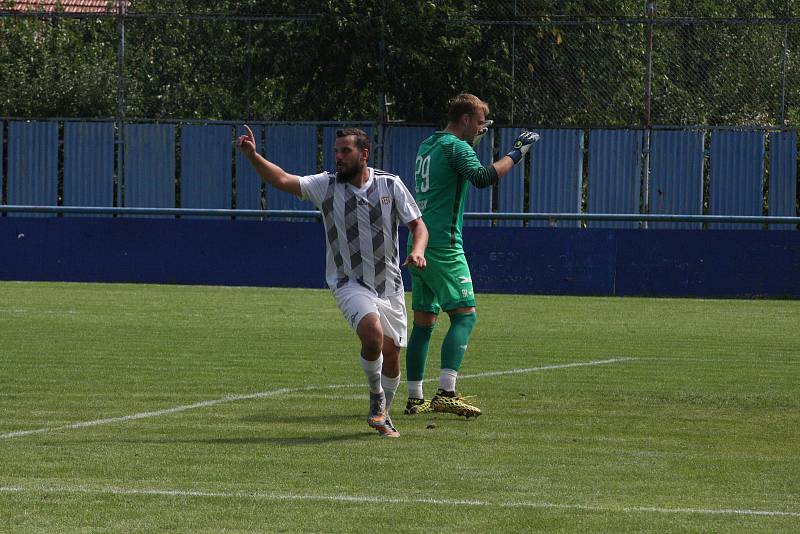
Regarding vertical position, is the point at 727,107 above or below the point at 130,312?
above

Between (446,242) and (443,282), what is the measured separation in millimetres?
245

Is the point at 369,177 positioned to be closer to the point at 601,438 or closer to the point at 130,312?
the point at 601,438

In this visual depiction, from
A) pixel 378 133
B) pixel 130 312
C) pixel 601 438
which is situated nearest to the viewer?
pixel 601 438

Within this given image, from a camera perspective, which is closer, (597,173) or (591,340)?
(591,340)

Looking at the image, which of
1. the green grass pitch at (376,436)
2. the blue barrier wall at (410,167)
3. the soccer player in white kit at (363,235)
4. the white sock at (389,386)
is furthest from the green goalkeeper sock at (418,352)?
the blue barrier wall at (410,167)

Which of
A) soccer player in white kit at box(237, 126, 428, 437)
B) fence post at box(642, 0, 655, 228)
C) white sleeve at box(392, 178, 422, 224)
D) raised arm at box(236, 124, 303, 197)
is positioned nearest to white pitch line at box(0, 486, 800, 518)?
soccer player in white kit at box(237, 126, 428, 437)

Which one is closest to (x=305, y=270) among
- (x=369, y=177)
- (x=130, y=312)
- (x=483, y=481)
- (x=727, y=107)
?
(x=130, y=312)

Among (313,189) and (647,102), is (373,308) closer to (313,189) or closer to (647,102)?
(313,189)

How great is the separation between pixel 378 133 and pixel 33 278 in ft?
20.3

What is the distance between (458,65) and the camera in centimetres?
2669

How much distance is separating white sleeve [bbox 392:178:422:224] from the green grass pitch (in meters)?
1.19

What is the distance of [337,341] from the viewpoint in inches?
572

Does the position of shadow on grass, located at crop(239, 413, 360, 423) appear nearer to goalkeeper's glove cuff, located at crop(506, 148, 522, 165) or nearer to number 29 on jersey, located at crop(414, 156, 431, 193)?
number 29 on jersey, located at crop(414, 156, 431, 193)

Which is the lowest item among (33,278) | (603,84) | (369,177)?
(33,278)
